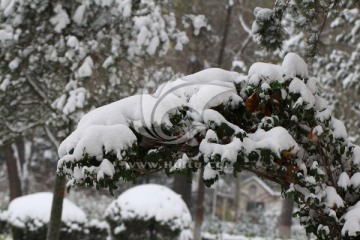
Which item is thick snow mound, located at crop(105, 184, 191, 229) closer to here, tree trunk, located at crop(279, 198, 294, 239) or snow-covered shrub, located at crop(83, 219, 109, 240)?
snow-covered shrub, located at crop(83, 219, 109, 240)

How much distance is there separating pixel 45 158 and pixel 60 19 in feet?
75.8

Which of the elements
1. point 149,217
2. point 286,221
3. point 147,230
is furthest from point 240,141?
point 286,221

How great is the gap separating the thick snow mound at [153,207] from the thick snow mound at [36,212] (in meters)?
0.97

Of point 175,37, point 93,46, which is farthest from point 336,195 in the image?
point 175,37

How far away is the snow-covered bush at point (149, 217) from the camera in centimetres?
1036

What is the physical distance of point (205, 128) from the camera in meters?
3.80

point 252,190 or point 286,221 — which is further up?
point 252,190

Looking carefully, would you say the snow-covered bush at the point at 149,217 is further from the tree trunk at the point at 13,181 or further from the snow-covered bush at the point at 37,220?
the tree trunk at the point at 13,181

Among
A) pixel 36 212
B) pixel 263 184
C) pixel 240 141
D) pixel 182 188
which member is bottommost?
pixel 36 212

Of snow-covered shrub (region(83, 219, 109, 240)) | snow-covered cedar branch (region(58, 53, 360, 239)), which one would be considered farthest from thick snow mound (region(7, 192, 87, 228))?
snow-covered cedar branch (region(58, 53, 360, 239))

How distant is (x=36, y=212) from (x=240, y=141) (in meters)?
8.47

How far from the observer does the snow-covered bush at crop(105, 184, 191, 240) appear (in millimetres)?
10359

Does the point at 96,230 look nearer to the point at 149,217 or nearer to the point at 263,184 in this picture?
the point at 149,217

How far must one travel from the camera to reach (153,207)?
10.4 metres
